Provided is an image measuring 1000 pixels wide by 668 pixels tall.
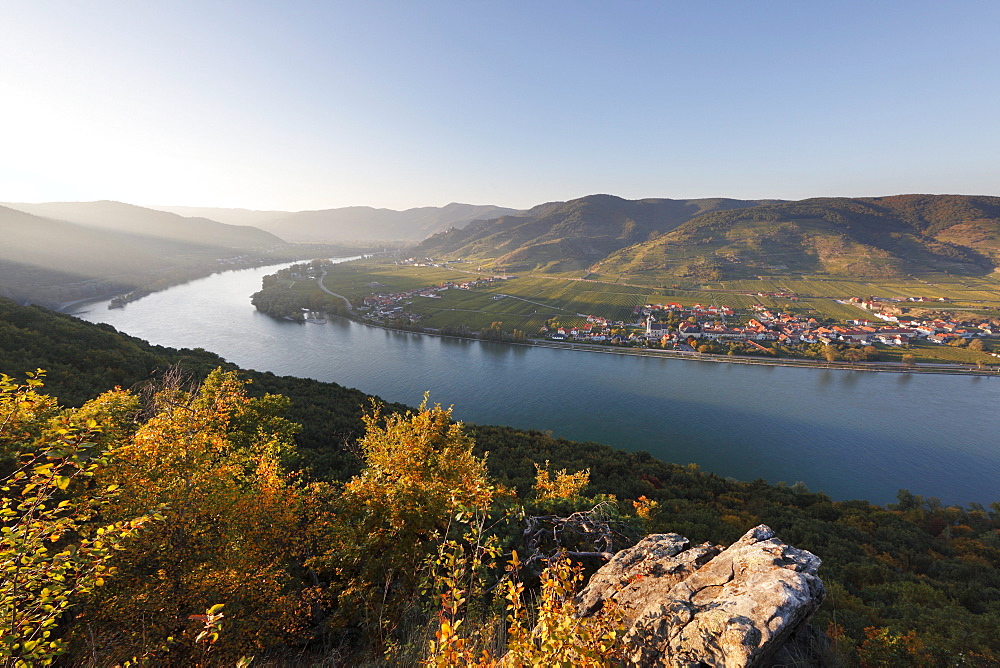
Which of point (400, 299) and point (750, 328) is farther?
point (400, 299)

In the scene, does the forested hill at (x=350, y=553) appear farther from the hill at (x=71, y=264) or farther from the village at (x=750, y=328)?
the hill at (x=71, y=264)

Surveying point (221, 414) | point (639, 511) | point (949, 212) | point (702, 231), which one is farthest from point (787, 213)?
point (221, 414)


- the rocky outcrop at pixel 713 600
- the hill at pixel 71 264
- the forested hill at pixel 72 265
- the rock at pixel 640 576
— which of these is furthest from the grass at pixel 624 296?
the rocky outcrop at pixel 713 600

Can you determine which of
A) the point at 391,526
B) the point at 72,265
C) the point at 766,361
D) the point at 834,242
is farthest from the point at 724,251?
the point at 72,265

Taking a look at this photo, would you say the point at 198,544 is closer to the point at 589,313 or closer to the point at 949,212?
the point at 589,313

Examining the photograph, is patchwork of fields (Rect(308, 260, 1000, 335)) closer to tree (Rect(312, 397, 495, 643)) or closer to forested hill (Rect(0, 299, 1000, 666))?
forested hill (Rect(0, 299, 1000, 666))

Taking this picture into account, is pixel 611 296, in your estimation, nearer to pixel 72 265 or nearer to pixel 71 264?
pixel 72 265
